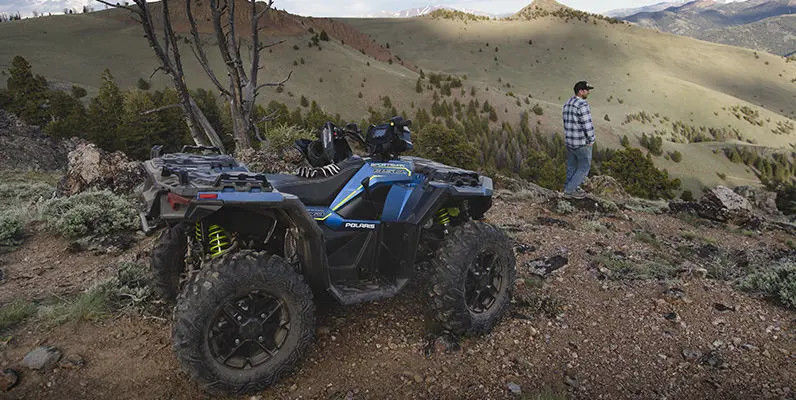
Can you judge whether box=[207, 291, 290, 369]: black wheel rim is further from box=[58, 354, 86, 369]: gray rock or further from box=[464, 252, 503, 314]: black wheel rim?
box=[464, 252, 503, 314]: black wheel rim

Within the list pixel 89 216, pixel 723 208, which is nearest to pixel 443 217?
pixel 89 216

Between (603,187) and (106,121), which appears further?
(106,121)

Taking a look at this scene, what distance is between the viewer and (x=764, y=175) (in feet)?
150

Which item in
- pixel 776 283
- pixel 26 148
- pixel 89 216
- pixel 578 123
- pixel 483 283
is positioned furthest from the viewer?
pixel 26 148

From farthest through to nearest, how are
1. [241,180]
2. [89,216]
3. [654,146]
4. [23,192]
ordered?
1. [654,146]
2. [23,192]
3. [89,216]
4. [241,180]

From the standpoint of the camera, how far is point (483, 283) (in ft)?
13.3

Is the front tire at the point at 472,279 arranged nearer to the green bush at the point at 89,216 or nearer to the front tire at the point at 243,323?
the front tire at the point at 243,323

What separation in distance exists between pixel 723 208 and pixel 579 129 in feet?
10.6

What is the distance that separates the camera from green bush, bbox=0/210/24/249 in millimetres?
6229

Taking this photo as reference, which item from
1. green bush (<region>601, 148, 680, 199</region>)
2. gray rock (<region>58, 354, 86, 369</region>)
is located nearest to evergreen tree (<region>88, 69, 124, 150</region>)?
gray rock (<region>58, 354, 86, 369</region>)

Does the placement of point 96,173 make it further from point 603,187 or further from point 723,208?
point 603,187

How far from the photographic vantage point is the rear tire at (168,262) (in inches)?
164


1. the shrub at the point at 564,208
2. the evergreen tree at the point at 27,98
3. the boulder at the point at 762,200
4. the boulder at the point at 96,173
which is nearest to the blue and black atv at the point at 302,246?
the shrub at the point at 564,208

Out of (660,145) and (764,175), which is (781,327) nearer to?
(660,145)
